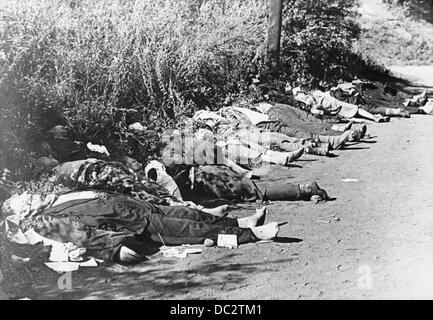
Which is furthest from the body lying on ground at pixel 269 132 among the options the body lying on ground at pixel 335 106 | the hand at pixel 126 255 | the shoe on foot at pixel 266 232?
the hand at pixel 126 255

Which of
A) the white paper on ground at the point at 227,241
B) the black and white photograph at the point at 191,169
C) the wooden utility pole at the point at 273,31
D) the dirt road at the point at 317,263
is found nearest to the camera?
the dirt road at the point at 317,263

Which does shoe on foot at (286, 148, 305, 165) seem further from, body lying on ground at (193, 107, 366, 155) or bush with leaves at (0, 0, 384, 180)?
bush with leaves at (0, 0, 384, 180)

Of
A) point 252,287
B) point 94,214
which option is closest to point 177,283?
point 252,287

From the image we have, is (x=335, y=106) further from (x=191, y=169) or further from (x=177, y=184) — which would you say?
(x=177, y=184)

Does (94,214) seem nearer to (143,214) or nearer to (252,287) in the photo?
(143,214)

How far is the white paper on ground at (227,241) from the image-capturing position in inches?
201

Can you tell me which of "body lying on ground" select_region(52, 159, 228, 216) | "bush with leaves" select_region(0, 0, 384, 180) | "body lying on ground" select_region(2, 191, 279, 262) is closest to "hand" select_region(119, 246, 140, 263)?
"body lying on ground" select_region(2, 191, 279, 262)

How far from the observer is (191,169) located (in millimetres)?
6727

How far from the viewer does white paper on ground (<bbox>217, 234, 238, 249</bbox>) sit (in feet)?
16.8

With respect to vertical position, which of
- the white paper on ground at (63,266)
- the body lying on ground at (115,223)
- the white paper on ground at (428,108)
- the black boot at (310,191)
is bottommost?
the white paper on ground at (428,108)

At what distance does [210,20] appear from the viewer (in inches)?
456

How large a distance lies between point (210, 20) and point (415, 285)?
27.2ft

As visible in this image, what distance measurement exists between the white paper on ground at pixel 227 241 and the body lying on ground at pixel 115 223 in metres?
0.04

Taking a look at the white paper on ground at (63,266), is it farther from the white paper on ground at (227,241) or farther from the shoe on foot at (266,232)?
the shoe on foot at (266,232)
